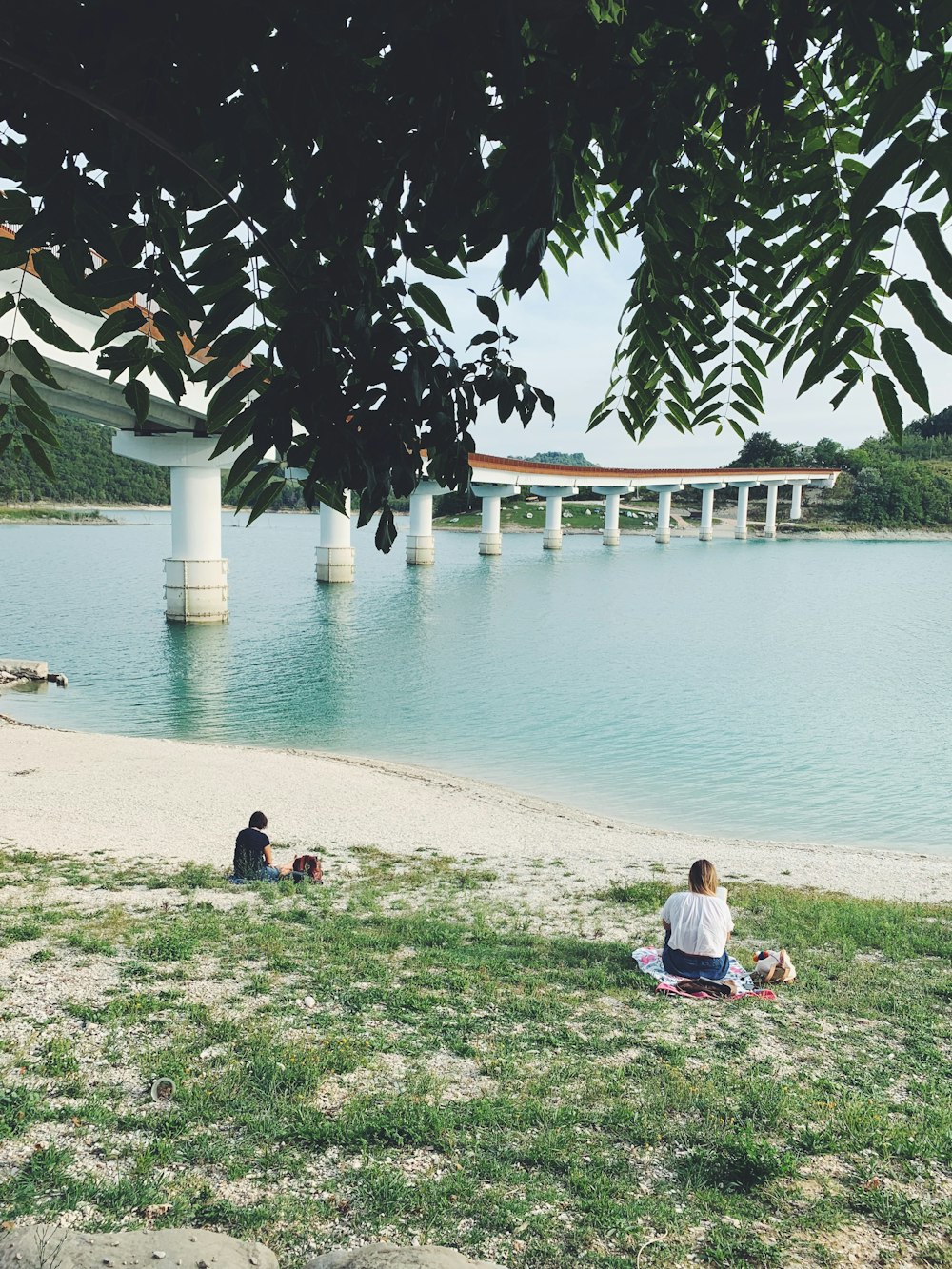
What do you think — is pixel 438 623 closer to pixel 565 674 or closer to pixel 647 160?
pixel 565 674

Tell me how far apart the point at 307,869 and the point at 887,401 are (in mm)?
10417

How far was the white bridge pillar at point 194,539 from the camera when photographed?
43094 millimetres

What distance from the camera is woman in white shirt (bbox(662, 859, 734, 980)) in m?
8.00

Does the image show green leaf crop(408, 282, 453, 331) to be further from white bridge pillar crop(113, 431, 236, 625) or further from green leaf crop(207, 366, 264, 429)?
white bridge pillar crop(113, 431, 236, 625)

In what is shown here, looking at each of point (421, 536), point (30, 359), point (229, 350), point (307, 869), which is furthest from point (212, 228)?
point (421, 536)

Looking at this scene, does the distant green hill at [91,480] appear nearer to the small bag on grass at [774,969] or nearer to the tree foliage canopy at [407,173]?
the small bag on grass at [774,969]

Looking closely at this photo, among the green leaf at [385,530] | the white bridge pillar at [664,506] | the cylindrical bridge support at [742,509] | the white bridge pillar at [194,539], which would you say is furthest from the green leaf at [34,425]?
the cylindrical bridge support at [742,509]

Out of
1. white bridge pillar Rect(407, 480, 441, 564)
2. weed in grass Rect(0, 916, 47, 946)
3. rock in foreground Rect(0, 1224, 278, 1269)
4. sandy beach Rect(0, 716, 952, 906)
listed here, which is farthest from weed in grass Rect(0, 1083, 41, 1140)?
white bridge pillar Rect(407, 480, 441, 564)

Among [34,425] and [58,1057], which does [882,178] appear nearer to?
[34,425]

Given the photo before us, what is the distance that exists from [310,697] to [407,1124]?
2593 cm

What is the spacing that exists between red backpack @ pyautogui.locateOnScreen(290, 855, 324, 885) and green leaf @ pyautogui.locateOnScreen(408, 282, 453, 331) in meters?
9.55

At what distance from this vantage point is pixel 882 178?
1.54 meters

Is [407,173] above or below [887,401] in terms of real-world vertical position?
above

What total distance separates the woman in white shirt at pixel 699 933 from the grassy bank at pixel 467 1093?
0.35m
